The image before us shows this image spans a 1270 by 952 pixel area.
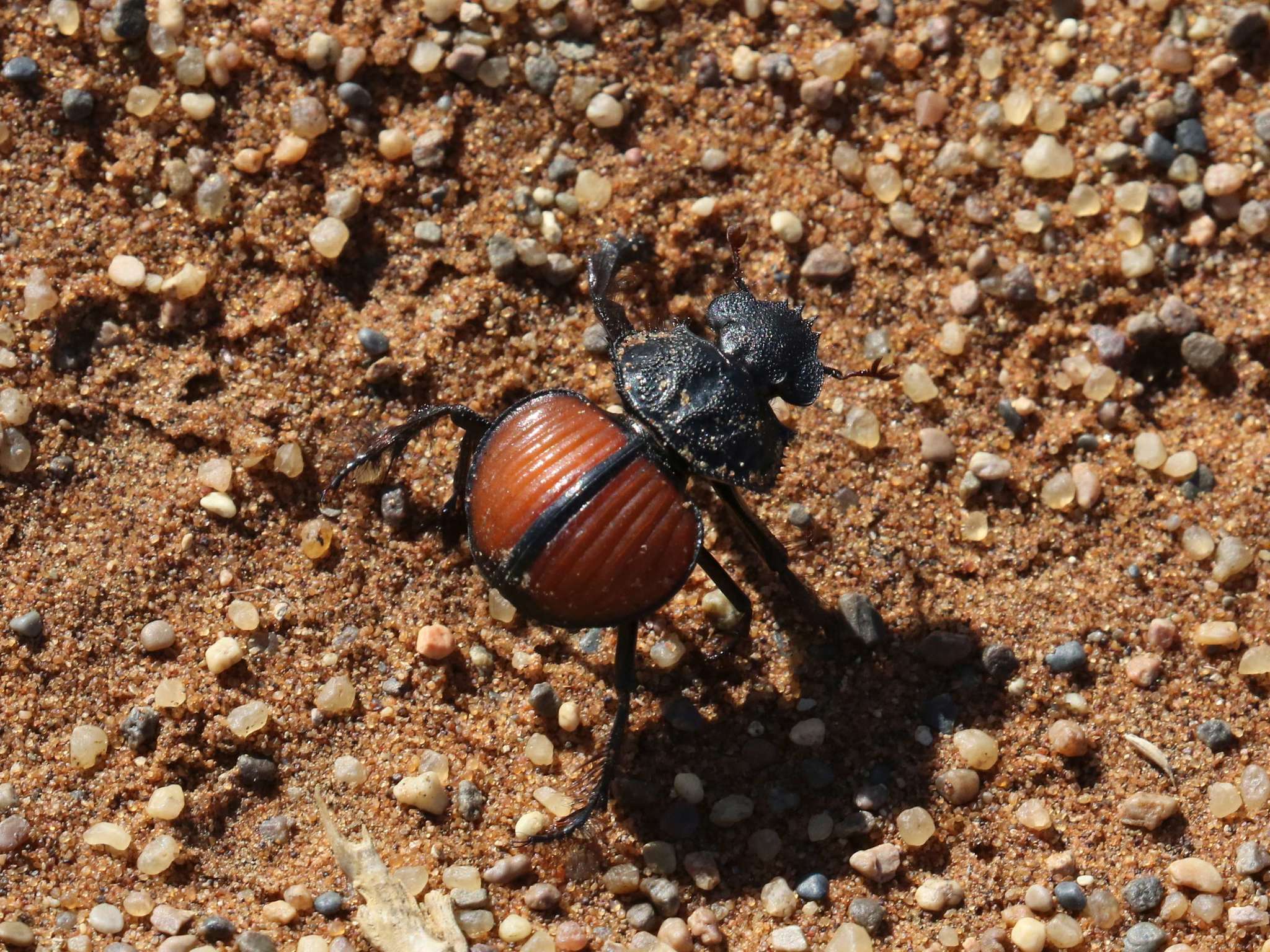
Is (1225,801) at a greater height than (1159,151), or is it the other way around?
A: (1159,151)

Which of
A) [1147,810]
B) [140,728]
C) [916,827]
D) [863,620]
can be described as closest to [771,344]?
[863,620]

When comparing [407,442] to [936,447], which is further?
[936,447]

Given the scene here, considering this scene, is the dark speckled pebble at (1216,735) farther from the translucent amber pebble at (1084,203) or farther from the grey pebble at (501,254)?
the grey pebble at (501,254)

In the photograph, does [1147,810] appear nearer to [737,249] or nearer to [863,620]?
[863,620]

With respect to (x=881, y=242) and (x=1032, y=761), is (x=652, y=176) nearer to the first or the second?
(x=881, y=242)

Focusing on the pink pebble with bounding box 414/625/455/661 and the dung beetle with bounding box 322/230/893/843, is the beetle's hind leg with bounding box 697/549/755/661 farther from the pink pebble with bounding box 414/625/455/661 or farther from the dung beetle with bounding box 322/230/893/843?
the pink pebble with bounding box 414/625/455/661

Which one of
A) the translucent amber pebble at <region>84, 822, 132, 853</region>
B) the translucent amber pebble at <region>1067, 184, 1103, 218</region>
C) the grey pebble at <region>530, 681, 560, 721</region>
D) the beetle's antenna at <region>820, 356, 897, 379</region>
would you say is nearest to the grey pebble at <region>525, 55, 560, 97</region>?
the beetle's antenna at <region>820, 356, 897, 379</region>
